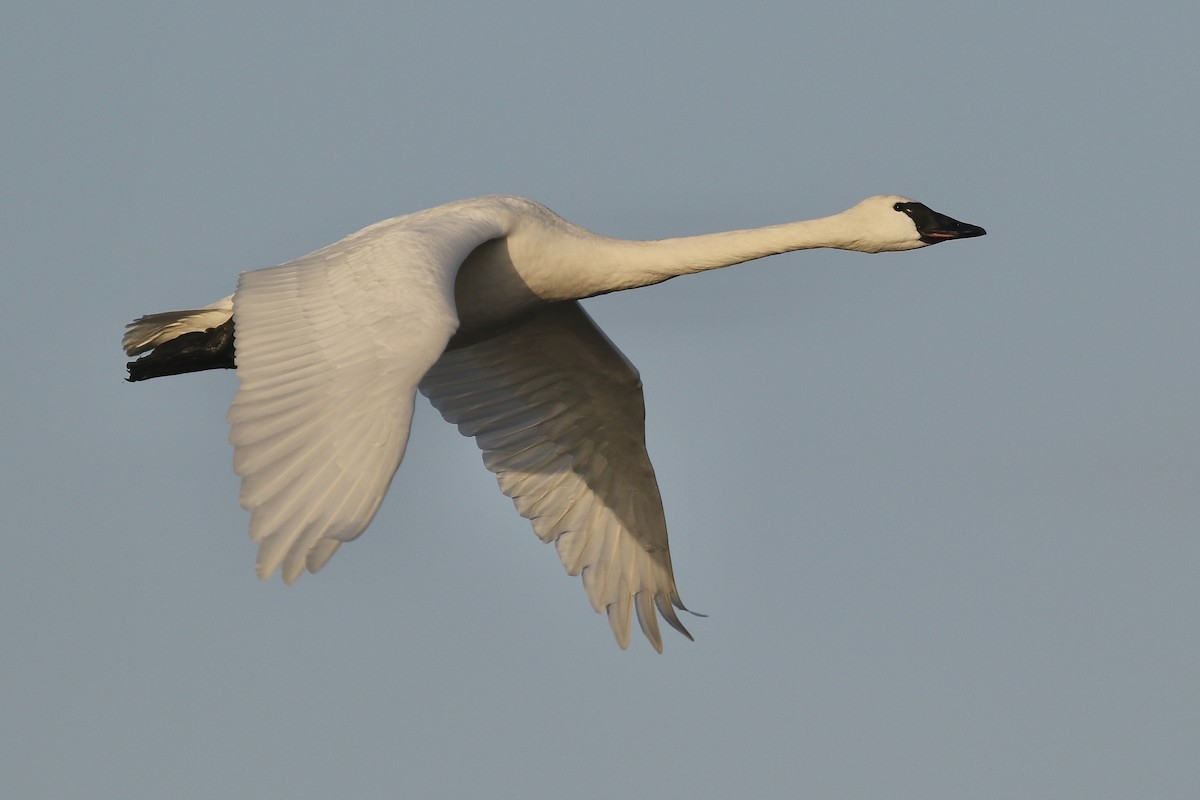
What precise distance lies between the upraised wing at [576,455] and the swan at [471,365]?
0.06ft

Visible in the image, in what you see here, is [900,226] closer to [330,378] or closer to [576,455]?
[576,455]

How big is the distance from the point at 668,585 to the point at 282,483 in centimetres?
696

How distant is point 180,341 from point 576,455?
12.9 ft

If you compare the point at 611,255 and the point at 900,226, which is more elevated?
the point at 611,255

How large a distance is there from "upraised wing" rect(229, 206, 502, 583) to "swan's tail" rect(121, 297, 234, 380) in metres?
2.03

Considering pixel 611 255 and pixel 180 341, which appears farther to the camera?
pixel 180 341

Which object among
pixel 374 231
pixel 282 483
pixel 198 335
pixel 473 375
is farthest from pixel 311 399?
pixel 473 375

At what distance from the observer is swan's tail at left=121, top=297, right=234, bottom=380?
1484cm

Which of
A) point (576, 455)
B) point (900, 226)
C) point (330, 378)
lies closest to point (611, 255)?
point (900, 226)

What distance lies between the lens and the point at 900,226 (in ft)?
49.9

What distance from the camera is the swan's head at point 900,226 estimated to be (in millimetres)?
15195

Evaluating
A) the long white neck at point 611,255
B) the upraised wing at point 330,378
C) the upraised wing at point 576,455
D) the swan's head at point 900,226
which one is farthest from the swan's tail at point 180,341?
the swan's head at point 900,226

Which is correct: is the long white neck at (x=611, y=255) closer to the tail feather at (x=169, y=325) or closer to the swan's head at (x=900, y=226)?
the swan's head at (x=900, y=226)

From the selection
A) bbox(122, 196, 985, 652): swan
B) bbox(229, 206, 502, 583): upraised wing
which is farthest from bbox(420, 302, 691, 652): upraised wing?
bbox(229, 206, 502, 583): upraised wing
